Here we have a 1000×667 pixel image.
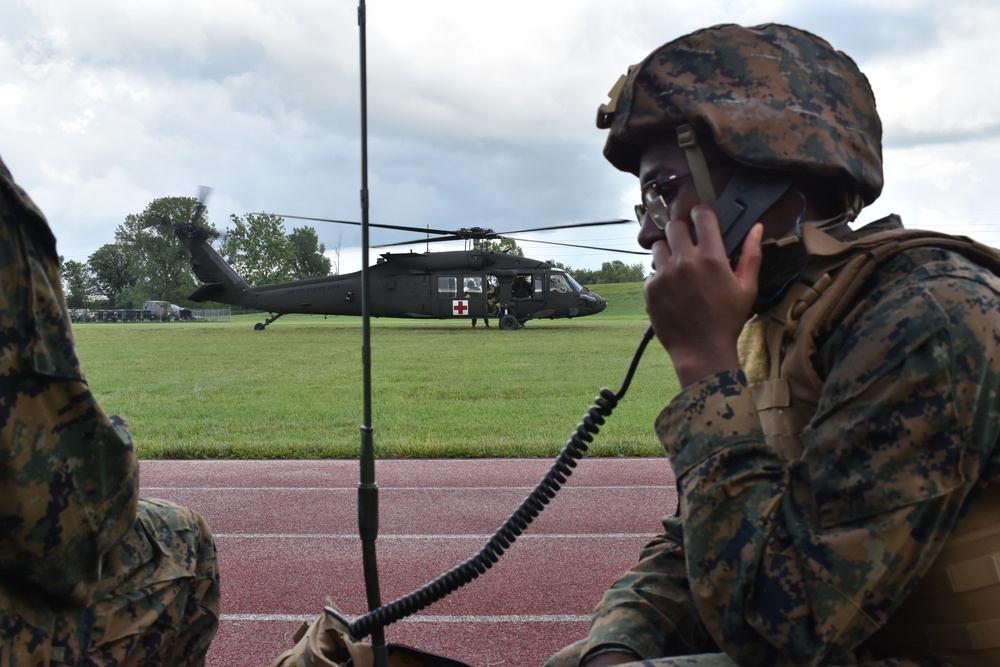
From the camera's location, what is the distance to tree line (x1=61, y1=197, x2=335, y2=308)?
3547cm

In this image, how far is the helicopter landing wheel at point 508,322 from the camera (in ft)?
92.6

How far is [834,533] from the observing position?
1.32 meters

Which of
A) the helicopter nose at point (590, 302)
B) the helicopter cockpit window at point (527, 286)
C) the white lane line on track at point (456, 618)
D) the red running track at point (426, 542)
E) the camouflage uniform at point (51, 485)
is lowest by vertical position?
the white lane line on track at point (456, 618)

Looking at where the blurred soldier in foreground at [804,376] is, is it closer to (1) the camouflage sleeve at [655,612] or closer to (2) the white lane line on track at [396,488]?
(1) the camouflage sleeve at [655,612]

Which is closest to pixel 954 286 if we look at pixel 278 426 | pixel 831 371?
pixel 831 371

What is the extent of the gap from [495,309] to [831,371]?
1071 inches

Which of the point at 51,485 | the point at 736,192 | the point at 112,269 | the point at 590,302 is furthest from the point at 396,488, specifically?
the point at 112,269

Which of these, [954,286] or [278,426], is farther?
[278,426]

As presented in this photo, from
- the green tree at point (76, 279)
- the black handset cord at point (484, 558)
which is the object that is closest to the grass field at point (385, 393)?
the black handset cord at point (484, 558)

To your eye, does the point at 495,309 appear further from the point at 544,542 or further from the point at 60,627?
the point at 60,627

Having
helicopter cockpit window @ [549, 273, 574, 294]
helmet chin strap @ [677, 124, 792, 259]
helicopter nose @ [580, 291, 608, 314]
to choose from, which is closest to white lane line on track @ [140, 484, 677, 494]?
helmet chin strap @ [677, 124, 792, 259]

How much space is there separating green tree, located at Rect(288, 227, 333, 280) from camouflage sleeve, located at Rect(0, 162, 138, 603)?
Answer: 135ft

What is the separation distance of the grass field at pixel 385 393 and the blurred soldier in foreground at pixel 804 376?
6.03 m

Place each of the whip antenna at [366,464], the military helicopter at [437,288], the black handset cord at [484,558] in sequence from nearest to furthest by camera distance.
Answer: the black handset cord at [484,558], the whip antenna at [366,464], the military helicopter at [437,288]
